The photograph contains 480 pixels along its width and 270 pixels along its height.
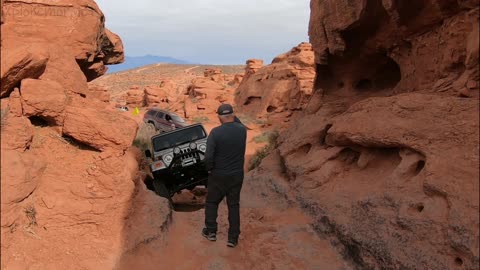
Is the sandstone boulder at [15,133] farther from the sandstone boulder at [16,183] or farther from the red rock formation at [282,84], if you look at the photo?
the red rock formation at [282,84]

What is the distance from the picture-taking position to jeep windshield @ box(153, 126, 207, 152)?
970 centimetres

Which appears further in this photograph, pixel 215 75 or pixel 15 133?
pixel 215 75

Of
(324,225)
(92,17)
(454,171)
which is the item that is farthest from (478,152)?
(92,17)

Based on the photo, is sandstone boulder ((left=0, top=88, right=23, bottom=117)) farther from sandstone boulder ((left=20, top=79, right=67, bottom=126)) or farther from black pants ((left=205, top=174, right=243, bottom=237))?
black pants ((left=205, top=174, right=243, bottom=237))

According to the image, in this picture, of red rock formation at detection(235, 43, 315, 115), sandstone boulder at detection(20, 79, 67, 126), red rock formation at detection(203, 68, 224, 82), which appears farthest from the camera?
red rock formation at detection(203, 68, 224, 82)

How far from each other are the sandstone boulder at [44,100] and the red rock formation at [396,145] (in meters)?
3.89

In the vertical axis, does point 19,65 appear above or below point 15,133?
above

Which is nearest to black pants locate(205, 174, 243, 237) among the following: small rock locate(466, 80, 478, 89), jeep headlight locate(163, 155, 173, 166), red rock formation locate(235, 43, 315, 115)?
small rock locate(466, 80, 478, 89)

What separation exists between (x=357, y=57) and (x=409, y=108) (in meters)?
3.61

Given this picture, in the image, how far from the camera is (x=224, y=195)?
535 centimetres

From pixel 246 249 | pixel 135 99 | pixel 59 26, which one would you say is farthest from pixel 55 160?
pixel 135 99

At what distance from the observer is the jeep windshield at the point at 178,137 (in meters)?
9.70

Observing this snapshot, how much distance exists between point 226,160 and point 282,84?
18.6 meters

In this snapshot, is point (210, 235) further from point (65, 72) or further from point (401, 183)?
point (65, 72)
